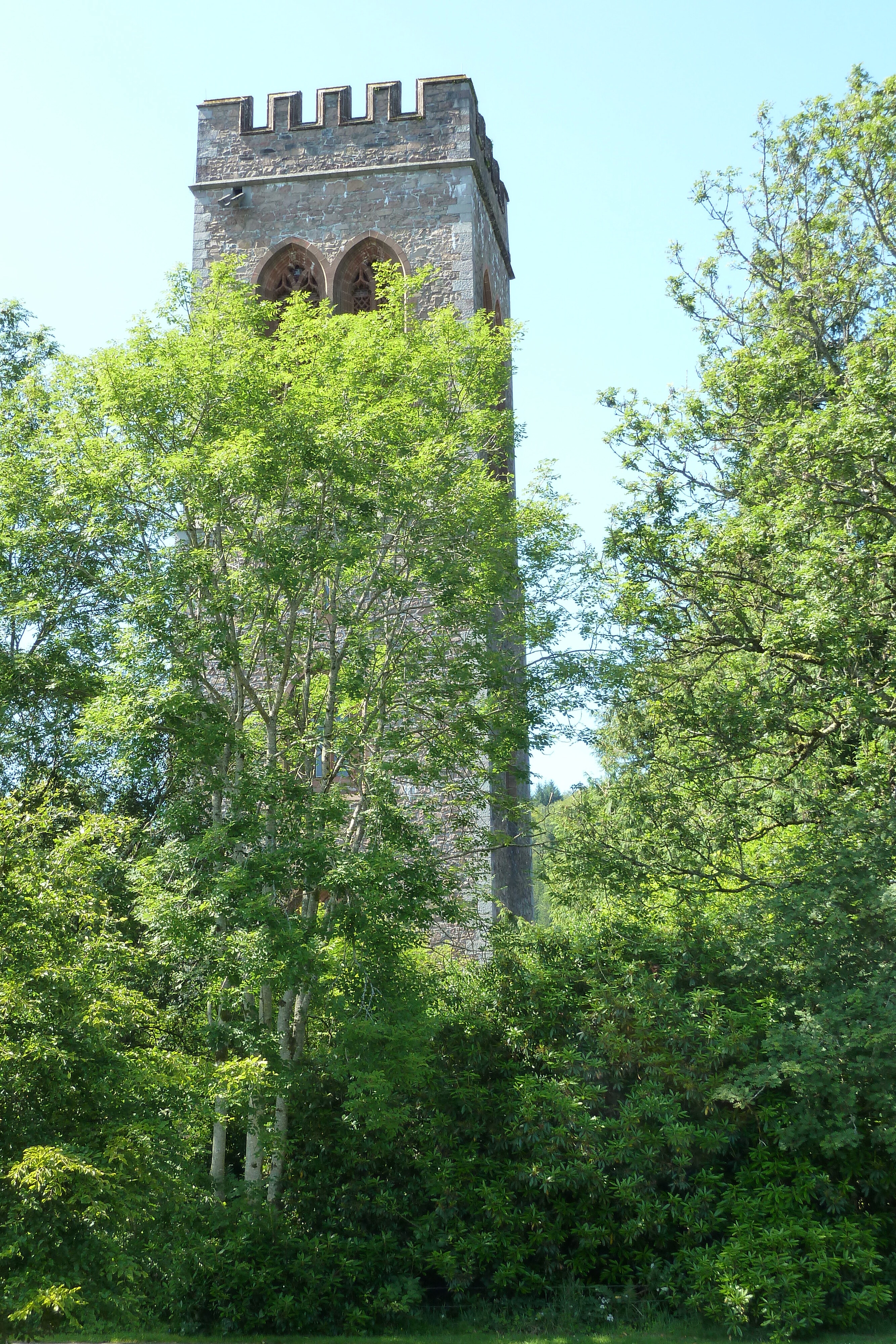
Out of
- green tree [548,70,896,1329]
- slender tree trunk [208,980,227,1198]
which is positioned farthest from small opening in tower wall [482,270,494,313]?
slender tree trunk [208,980,227,1198]

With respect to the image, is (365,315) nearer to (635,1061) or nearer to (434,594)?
(434,594)

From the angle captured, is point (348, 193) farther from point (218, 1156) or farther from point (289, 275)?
point (218, 1156)

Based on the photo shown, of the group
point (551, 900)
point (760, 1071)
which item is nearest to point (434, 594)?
point (551, 900)

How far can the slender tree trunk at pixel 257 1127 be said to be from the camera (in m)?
10.2

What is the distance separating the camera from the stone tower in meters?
20.5

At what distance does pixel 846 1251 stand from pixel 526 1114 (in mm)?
2802

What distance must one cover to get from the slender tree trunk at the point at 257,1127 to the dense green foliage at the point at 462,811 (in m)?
0.07

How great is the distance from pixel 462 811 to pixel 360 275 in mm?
11003

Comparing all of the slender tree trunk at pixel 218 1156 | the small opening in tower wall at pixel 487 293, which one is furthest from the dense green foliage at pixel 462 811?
the small opening in tower wall at pixel 487 293

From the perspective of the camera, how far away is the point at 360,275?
21.0 metres

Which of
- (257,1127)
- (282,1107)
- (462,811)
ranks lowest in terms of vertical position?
(257,1127)

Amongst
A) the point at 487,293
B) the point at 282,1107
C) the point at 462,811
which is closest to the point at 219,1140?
the point at 282,1107

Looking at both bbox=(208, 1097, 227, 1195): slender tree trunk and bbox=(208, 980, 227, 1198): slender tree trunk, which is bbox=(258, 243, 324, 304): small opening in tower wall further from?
bbox=(208, 1097, 227, 1195): slender tree trunk

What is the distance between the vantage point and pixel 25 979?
6820 millimetres
